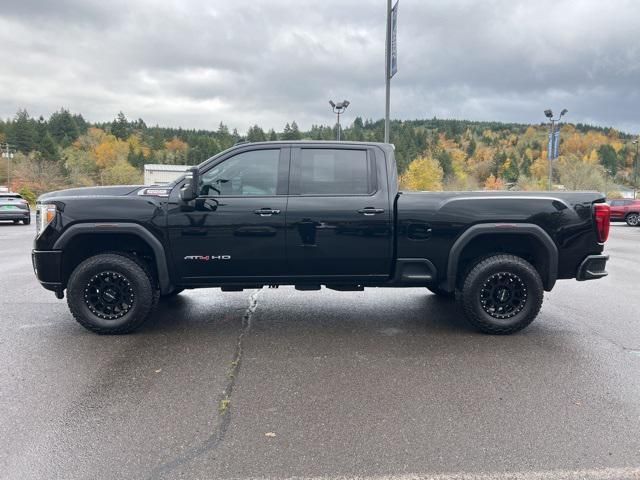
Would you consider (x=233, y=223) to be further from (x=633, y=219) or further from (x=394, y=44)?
(x=633, y=219)

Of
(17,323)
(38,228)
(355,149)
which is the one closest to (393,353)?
(355,149)

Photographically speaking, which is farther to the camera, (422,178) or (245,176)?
(422,178)

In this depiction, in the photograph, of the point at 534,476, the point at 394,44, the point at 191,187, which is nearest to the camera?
the point at 534,476

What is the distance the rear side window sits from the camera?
16.2 feet

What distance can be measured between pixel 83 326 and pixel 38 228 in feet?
3.63

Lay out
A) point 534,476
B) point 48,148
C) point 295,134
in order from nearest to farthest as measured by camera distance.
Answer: point 534,476 < point 295,134 < point 48,148

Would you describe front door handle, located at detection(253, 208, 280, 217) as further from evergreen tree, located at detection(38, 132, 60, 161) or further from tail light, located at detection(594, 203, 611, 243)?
evergreen tree, located at detection(38, 132, 60, 161)

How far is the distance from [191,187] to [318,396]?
2.33 metres

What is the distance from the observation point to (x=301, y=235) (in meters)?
4.81

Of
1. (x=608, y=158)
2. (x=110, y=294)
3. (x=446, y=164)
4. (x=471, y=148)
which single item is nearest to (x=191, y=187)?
(x=110, y=294)

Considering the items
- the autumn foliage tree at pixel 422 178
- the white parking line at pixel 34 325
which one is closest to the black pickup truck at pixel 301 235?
the white parking line at pixel 34 325

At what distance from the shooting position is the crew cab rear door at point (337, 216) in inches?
190

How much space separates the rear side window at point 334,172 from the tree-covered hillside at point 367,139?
4522cm

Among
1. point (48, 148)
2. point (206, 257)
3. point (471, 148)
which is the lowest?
point (206, 257)
